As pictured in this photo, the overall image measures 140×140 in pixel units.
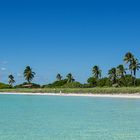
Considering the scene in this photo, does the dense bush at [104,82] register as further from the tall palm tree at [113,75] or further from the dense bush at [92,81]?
the tall palm tree at [113,75]

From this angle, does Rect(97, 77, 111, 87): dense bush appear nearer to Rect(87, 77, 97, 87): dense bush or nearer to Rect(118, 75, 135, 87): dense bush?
Rect(87, 77, 97, 87): dense bush

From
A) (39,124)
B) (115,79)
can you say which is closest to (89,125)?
(39,124)

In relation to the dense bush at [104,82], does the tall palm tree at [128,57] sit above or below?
above

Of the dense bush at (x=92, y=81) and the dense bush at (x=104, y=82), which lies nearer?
the dense bush at (x=104, y=82)

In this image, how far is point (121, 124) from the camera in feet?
89.5

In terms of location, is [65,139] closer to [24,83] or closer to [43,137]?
[43,137]

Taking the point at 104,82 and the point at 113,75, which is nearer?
the point at 113,75

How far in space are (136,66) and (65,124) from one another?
3485 inches

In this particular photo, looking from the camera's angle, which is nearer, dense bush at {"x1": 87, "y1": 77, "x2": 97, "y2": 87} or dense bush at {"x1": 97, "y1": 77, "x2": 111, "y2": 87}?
dense bush at {"x1": 97, "y1": 77, "x2": 111, "y2": 87}

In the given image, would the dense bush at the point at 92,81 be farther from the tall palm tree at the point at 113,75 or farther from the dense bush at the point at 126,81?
the dense bush at the point at 126,81

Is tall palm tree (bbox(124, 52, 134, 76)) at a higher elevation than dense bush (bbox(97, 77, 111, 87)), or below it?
higher

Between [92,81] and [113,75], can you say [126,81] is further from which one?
[92,81]

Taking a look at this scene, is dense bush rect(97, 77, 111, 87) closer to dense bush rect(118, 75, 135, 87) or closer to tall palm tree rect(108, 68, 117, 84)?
tall palm tree rect(108, 68, 117, 84)

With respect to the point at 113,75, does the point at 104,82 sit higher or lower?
lower
